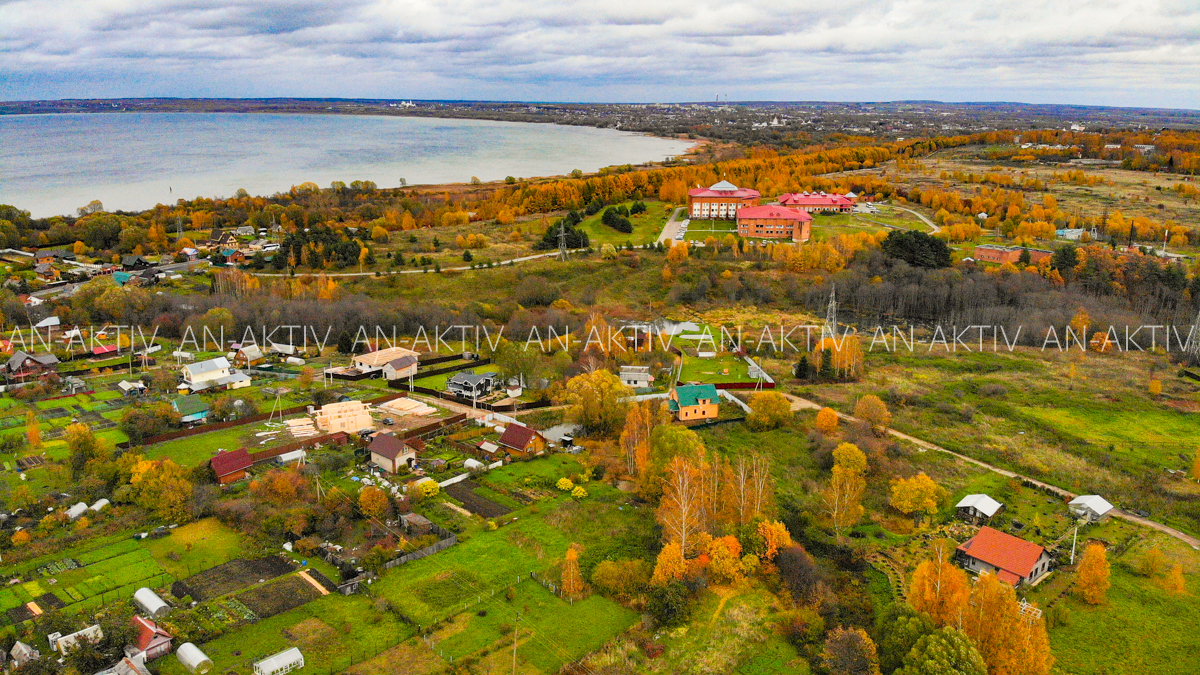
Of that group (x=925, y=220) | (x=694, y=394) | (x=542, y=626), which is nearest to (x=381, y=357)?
(x=694, y=394)

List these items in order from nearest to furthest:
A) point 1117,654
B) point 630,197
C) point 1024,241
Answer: point 1117,654 < point 1024,241 < point 630,197

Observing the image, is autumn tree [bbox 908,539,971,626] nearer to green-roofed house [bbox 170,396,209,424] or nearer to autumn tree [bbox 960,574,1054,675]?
autumn tree [bbox 960,574,1054,675]

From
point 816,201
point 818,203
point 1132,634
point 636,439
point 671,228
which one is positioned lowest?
point 1132,634

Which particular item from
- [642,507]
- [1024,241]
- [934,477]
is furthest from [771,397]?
[1024,241]

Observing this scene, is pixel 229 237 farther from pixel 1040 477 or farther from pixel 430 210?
pixel 1040 477

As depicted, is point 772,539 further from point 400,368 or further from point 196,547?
point 400,368
